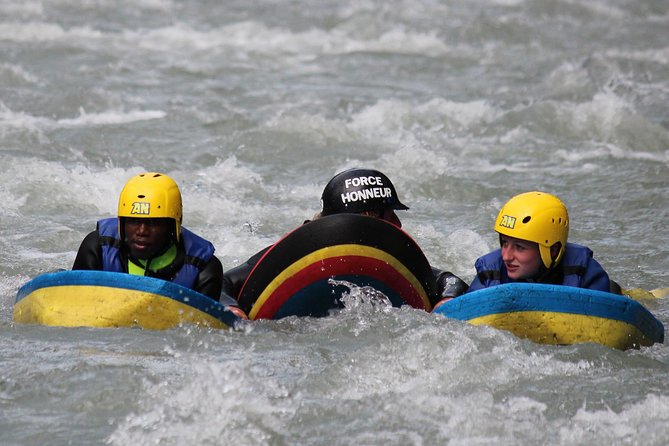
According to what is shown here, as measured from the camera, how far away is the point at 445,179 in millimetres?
11945

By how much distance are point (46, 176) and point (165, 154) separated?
1975mm

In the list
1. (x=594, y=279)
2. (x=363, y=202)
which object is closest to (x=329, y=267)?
(x=363, y=202)

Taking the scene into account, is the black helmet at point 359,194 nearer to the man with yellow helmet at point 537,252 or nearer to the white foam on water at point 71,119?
the man with yellow helmet at point 537,252

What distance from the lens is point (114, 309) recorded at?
648cm

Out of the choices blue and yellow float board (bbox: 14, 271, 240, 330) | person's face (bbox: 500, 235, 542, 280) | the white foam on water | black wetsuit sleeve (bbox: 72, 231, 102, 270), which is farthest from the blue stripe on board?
the white foam on water

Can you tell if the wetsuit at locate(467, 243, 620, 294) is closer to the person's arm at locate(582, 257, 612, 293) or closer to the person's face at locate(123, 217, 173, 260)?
the person's arm at locate(582, 257, 612, 293)

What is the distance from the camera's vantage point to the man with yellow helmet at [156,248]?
6.82 metres

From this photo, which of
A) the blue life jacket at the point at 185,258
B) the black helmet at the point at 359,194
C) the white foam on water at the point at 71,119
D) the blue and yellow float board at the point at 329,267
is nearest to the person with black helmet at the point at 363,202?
the black helmet at the point at 359,194

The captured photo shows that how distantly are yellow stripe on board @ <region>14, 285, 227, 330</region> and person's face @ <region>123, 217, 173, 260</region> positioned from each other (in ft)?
1.43

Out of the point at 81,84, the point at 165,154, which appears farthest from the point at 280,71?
the point at 165,154

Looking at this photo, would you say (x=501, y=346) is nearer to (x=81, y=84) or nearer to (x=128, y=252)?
(x=128, y=252)

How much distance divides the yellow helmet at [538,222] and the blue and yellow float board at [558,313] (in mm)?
351

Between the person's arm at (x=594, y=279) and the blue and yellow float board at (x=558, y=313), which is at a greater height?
the person's arm at (x=594, y=279)

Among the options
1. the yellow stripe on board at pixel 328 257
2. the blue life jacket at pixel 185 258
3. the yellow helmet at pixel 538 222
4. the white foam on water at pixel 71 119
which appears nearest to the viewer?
the yellow helmet at pixel 538 222
